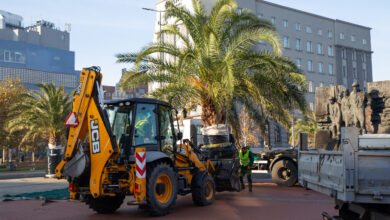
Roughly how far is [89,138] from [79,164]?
2.07 ft

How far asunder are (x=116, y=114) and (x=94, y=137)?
3.27ft

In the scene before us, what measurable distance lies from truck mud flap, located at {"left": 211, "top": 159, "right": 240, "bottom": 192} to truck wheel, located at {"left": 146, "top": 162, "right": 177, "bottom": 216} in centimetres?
301

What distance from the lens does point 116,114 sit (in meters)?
10.2

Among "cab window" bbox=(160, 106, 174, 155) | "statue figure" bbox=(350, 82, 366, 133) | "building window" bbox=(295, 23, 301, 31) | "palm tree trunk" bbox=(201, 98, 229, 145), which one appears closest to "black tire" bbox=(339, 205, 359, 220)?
"cab window" bbox=(160, 106, 174, 155)

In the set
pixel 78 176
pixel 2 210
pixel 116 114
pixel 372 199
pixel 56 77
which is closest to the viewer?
pixel 372 199

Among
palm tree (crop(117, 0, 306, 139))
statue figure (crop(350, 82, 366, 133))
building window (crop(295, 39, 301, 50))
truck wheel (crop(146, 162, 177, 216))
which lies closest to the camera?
truck wheel (crop(146, 162, 177, 216))

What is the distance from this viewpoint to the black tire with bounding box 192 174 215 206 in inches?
446

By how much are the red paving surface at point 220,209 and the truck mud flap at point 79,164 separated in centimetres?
130

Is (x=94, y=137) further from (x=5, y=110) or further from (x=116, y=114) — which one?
(x=5, y=110)

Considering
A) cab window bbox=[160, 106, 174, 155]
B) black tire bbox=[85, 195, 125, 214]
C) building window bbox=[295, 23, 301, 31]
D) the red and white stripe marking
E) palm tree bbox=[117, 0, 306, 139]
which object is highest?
building window bbox=[295, 23, 301, 31]

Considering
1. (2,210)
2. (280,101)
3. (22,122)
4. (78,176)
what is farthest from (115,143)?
(22,122)

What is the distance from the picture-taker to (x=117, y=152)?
9.43 metres

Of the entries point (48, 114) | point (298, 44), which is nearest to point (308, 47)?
point (298, 44)

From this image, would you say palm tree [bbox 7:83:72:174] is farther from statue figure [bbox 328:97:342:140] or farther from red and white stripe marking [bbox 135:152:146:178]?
red and white stripe marking [bbox 135:152:146:178]
